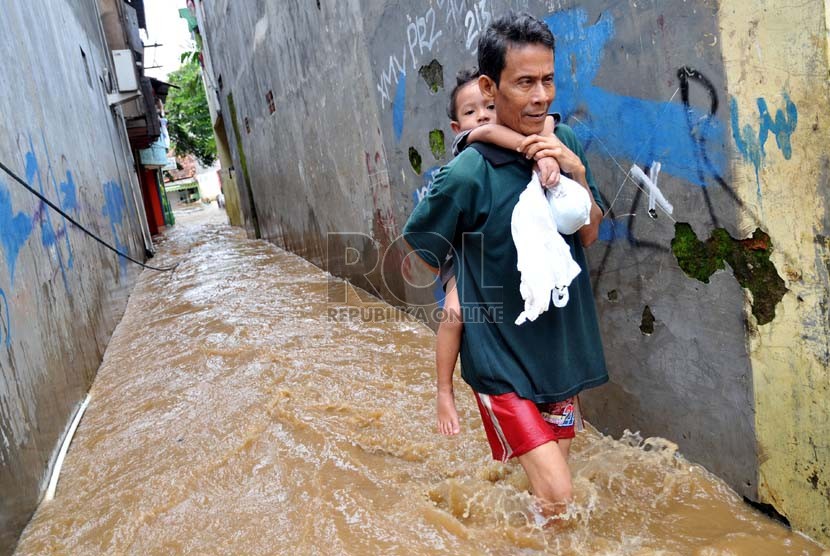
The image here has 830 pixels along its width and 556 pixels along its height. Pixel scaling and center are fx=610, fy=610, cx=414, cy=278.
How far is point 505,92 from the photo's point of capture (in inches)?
69.7

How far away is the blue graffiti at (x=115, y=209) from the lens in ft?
28.1

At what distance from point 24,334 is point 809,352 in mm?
3537

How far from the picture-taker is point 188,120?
34594mm

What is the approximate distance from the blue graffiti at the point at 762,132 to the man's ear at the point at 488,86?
2.44 ft

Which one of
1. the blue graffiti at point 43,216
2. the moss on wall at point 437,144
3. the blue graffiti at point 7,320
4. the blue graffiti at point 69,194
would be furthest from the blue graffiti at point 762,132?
the blue graffiti at point 69,194

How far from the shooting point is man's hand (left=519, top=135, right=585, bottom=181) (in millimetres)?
1729

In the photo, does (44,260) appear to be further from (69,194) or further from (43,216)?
(69,194)

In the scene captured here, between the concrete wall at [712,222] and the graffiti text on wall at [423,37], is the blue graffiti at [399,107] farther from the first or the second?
the concrete wall at [712,222]

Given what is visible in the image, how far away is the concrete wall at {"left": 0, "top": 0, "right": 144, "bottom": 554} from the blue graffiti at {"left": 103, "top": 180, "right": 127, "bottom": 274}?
0.06m

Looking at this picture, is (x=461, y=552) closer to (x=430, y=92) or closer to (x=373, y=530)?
(x=373, y=530)

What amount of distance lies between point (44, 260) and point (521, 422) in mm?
3626

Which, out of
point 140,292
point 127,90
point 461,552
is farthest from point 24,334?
point 127,90

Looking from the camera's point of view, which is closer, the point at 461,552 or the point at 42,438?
the point at 461,552

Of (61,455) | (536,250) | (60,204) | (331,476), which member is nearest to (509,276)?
(536,250)
